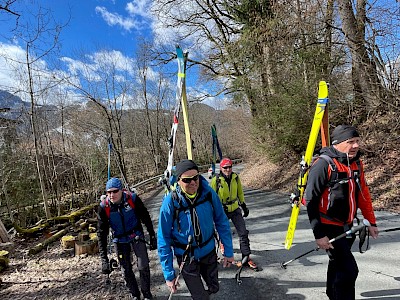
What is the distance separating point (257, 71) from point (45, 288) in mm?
12462

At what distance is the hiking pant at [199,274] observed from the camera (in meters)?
2.76

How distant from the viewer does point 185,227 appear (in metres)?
2.75

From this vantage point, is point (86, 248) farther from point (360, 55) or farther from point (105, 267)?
point (360, 55)

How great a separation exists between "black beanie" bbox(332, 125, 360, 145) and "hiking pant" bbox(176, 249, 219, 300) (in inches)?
69.9

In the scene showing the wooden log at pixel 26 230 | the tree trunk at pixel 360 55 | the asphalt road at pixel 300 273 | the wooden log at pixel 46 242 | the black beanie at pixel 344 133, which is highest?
the tree trunk at pixel 360 55

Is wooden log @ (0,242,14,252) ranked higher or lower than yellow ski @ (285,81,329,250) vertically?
lower

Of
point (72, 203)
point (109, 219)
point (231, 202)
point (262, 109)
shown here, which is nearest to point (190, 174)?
point (109, 219)

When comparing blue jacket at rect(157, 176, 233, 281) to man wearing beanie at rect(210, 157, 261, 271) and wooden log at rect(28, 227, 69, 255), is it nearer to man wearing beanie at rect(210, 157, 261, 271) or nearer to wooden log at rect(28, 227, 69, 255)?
man wearing beanie at rect(210, 157, 261, 271)

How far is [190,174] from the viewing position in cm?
269

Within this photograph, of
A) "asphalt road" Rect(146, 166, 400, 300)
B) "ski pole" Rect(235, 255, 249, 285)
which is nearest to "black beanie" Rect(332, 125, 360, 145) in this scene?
"asphalt road" Rect(146, 166, 400, 300)

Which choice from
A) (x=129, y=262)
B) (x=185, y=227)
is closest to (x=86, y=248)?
(x=129, y=262)

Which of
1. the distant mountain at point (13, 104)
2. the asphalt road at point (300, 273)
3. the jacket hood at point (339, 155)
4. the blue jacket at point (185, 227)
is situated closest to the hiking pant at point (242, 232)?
the asphalt road at point (300, 273)

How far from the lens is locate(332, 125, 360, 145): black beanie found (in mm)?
2705

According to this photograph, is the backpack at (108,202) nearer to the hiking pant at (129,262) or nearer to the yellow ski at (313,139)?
the hiking pant at (129,262)
